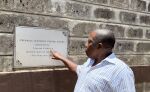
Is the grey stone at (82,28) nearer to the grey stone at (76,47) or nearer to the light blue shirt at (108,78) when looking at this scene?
the grey stone at (76,47)

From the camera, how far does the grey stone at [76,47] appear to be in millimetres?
5562

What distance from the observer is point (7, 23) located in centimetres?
470

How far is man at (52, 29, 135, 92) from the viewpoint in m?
3.99

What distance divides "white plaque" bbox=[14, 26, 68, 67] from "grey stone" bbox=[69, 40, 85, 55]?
12 cm

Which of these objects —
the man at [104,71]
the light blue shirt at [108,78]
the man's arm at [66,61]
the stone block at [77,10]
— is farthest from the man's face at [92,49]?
the stone block at [77,10]

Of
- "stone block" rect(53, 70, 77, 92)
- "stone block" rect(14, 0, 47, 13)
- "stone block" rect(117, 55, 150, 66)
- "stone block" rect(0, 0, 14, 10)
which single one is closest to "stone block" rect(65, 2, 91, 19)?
"stone block" rect(14, 0, 47, 13)

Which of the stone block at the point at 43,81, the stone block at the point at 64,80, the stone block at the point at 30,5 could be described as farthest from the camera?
the stone block at the point at 64,80

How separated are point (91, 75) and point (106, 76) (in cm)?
16

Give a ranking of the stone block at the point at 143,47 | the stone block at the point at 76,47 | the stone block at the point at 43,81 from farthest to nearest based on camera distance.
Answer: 1. the stone block at the point at 143,47
2. the stone block at the point at 76,47
3. the stone block at the point at 43,81

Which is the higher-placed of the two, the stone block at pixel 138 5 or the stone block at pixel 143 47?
the stone block at pixel 138 5

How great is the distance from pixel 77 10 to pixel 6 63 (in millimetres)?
1391

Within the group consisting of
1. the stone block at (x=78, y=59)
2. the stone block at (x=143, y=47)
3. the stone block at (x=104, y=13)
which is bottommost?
the stone block at (x=78, y=59)

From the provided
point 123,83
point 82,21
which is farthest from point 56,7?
point 123,83

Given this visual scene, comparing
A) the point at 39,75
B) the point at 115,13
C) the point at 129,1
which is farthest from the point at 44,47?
the point at 129,1
